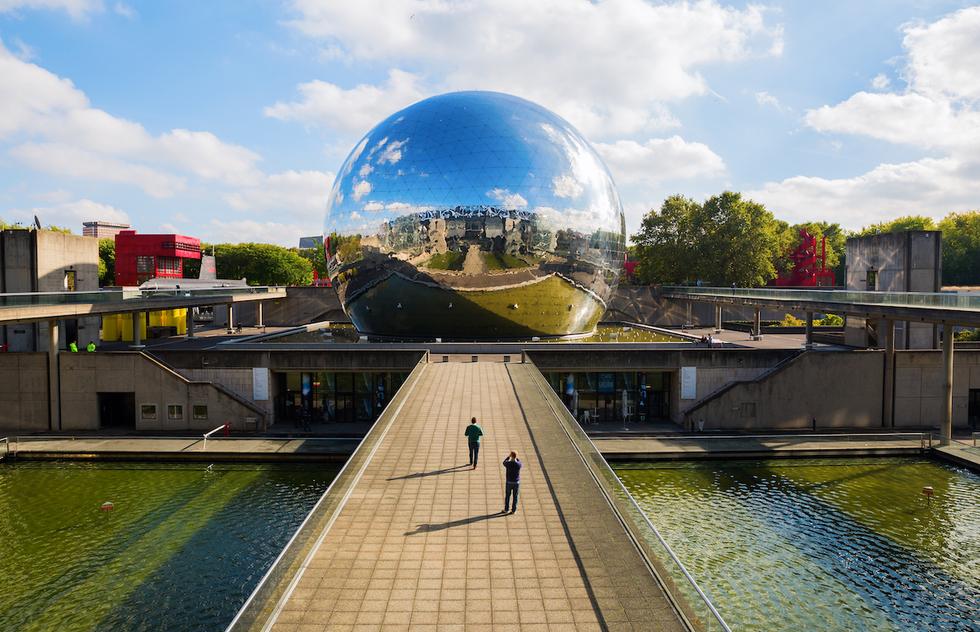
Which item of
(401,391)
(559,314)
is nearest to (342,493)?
(401,391)

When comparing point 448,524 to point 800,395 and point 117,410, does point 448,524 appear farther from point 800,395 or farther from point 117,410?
point 117,410

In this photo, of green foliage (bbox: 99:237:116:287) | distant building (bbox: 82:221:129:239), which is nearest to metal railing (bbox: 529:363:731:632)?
green foliage (bbox: 99:237:116:287)

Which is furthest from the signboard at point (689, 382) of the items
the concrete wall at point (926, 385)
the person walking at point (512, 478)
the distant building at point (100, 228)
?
the distant building at point (100, 228)

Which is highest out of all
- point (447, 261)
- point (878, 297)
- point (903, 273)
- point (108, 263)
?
point (108, 263)

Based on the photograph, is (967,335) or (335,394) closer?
(335,394)

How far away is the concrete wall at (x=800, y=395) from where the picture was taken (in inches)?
1037

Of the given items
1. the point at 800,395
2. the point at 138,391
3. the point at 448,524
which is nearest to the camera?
the point at 448,524

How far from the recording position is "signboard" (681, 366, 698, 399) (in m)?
27.0

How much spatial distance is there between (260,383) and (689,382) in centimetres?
1881

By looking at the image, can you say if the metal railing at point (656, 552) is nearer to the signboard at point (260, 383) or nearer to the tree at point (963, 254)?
the signboard at point (260, 383)

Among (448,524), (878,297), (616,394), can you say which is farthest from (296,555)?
(878,297)

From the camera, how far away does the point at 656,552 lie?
27.8ft

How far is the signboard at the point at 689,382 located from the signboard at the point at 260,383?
18.2m

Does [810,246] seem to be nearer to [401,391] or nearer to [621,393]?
[621,393]
